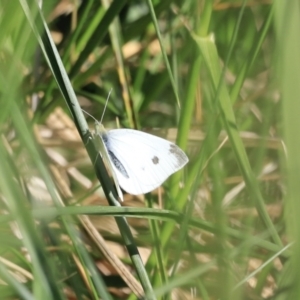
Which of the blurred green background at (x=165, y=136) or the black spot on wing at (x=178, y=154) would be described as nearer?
the blurred green background at (x=165, y=136)

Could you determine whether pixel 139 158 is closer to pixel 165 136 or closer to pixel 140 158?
pixel 140 158

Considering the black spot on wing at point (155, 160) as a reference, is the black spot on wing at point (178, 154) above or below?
above

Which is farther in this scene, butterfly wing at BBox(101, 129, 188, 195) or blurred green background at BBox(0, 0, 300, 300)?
butterfly wing at BBox(101, 129, 188, 195)

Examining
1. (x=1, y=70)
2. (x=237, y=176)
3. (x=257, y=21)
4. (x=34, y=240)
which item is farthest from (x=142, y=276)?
(x=257, y=21)

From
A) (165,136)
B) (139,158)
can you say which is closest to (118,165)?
(139,158)

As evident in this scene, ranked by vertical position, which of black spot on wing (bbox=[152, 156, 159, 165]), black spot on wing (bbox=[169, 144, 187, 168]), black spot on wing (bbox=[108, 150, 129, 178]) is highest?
black spot on wing (bbox=[169, 144, 187, 168])

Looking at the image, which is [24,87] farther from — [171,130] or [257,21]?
[257,21]
